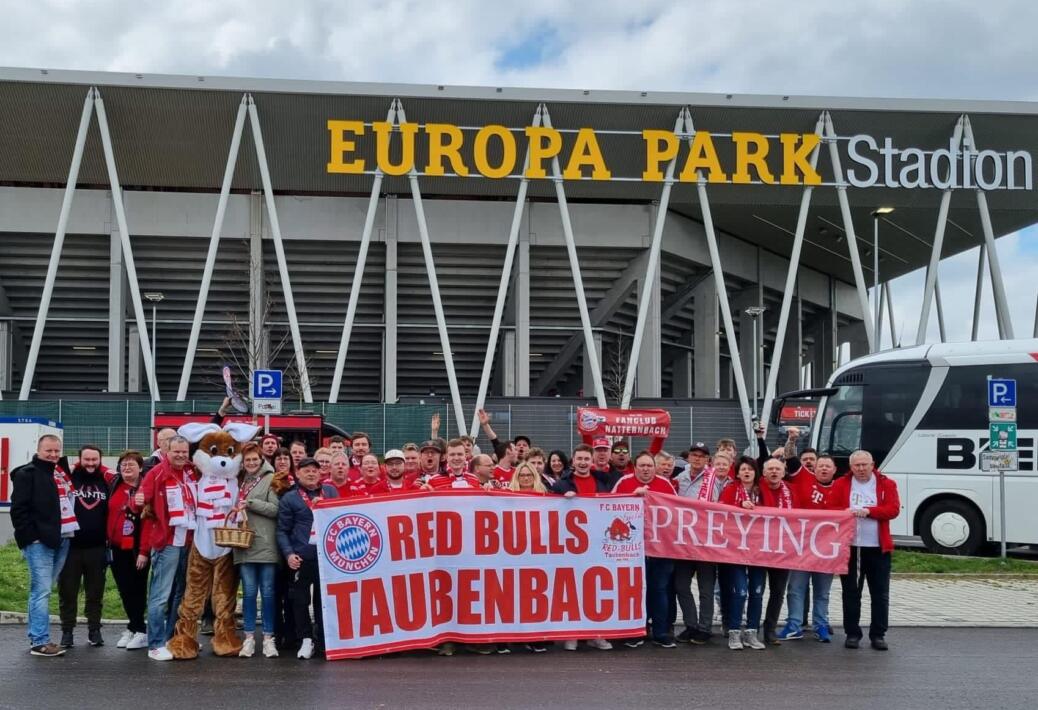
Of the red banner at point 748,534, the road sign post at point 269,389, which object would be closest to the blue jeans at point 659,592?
the red banner at point 748,534

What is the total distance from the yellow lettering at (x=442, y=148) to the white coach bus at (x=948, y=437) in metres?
14.9

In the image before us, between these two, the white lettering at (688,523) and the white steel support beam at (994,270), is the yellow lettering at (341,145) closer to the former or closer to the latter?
the white steel support beam at (994,270)

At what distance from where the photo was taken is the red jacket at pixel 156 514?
9.83 metres

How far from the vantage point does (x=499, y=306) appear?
32.8m

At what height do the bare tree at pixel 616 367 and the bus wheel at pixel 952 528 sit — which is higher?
the bare tree at pixel 616 367

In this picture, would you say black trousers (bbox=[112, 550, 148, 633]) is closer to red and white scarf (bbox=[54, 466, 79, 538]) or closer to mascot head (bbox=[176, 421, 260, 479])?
red and white scarf (bbox=[54, 466, 79, 538])

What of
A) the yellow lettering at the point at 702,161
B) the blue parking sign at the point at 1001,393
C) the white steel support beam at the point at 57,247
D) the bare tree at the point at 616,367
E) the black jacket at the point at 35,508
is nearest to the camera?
the black jacket at the point at 35,508

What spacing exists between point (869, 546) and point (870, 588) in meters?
0.41

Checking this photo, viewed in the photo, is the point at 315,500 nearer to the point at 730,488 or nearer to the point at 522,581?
the point at 522,581

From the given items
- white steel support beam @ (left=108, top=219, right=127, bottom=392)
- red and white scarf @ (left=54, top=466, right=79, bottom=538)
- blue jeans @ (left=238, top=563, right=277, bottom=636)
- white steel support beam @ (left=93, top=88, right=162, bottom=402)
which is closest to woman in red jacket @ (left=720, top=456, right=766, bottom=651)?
blue jeans @ (left=238, top=563, right=277, bottom=636)

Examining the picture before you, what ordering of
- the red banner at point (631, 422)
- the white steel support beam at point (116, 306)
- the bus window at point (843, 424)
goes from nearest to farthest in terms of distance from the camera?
the bus window at point (843, 424)
the red banner at point (631, 422)
the white steel support beam at point (116, 306)

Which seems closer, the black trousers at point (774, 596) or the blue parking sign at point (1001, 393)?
the black trousers at point (774, 596)

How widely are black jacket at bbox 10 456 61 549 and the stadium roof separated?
939 inches

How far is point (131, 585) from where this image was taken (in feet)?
34.0
